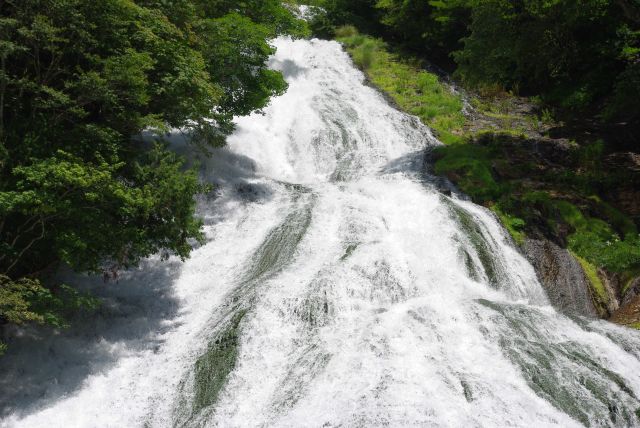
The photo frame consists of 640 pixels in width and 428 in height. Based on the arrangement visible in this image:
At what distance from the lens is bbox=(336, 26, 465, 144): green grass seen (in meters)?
21.1

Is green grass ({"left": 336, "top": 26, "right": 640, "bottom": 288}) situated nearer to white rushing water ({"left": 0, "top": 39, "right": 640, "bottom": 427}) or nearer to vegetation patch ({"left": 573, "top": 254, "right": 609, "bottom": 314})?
vegetation patch ({"left": 573, "top": 254, "right": 609, "bottom": 314})

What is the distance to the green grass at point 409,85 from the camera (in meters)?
21.1

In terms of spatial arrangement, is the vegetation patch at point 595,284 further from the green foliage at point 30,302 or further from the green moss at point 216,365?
the green foliage at point 30,302

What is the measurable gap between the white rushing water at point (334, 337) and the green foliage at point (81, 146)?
1224 millimetres

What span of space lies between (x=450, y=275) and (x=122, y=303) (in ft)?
23.6

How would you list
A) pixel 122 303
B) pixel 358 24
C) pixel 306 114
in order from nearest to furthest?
1. pixel 122 303
2. pixel 306 114
3. pixel 358 24

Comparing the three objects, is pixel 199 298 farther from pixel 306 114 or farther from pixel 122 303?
pixel 306 114

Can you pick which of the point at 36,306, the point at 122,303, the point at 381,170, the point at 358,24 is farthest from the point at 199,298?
the point at 358,24

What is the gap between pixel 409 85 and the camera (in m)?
25.4

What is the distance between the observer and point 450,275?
11203 millimetres

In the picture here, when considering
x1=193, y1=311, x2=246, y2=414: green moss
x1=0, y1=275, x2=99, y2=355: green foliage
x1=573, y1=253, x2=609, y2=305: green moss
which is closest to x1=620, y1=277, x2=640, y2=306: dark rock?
→ x1=573, y1=253, x2=609, y2=305: green moss

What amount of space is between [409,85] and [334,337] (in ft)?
63.1

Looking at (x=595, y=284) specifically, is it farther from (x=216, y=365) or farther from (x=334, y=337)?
(x=216, y=365)

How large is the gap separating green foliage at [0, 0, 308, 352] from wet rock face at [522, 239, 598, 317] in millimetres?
8483
